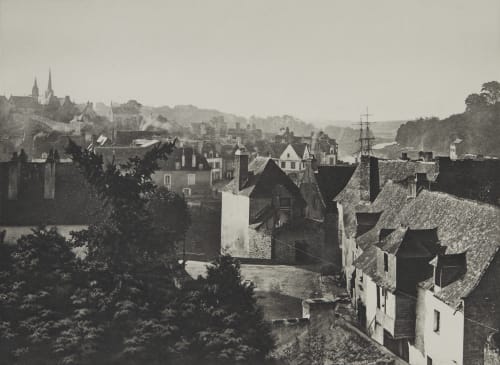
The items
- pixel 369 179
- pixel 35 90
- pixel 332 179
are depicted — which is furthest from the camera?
pixel 332 179

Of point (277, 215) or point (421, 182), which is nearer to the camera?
point (421, 182)

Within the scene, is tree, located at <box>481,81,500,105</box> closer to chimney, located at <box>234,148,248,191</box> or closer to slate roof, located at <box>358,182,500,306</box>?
slate roof, located at <box>358,182,500,306</box>

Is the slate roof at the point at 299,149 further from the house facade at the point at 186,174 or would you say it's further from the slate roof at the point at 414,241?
the slate roof at the point at 414,241

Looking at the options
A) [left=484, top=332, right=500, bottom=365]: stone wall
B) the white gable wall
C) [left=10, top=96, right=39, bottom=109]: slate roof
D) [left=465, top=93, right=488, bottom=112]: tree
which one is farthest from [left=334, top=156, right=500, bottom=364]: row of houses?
[left=10, top=96, right=39, bottom=109]: slate roof

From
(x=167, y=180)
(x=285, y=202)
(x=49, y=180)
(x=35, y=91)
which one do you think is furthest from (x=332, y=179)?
(x=35, y=91)

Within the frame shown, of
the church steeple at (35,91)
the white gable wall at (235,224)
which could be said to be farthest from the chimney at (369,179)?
the church steeple at (35,91)

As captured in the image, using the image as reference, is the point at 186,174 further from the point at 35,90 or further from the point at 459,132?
the point at 459,132
